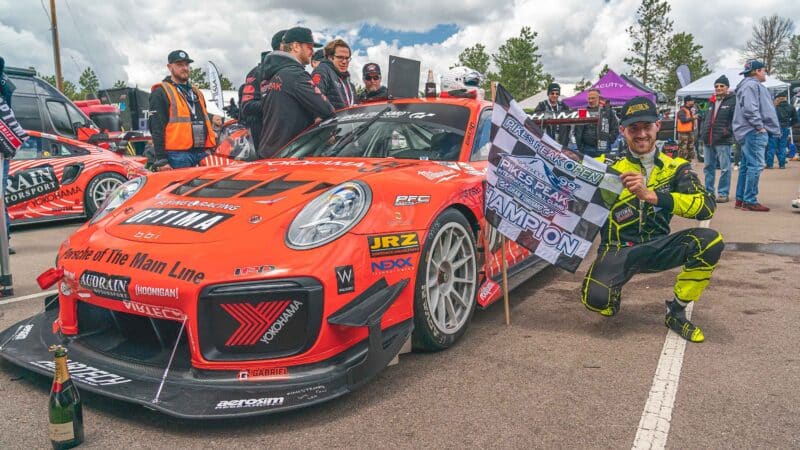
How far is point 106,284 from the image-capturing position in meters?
2.44

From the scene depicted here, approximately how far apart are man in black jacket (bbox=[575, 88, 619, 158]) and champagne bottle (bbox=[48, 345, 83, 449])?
670 cm

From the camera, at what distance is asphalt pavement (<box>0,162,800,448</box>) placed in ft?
7.07

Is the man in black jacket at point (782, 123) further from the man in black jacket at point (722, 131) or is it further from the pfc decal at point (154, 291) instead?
the pfc decal at point (154, 291)

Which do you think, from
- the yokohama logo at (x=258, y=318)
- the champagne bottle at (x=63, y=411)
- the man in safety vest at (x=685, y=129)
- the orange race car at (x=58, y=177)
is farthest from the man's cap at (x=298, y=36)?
the man in safety vest at (x=685, y=129)

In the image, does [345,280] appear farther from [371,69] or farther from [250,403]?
[371,69]

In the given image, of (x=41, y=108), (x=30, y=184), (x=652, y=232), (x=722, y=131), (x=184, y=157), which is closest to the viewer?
(x=652, y=232)

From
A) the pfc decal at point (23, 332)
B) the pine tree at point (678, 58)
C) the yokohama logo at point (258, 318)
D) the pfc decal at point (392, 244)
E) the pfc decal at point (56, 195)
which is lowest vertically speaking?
the pfc decal at point (56, 195)

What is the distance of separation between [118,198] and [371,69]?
3.80 metres

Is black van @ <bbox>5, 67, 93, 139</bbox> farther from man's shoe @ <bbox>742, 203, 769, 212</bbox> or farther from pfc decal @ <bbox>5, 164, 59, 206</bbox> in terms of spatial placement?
man's shoe @ <bbox>742, 203, 769, 212</bbox>

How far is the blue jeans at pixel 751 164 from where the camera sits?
24.9 feet

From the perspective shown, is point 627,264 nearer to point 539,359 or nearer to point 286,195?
point 539,359

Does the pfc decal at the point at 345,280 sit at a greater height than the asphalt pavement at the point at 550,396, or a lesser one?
greater

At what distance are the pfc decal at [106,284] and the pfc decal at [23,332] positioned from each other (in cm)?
58

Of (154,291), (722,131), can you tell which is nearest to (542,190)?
(154,291)
